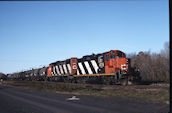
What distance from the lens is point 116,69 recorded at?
67.7 ft

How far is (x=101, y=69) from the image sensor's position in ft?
74.9

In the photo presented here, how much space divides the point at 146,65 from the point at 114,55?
12007 millimetres

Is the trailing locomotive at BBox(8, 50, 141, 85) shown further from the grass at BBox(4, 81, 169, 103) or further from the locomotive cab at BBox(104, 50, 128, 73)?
the grass at BBox(4, 81, 169, 103)

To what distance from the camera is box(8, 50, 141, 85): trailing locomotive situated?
2011 cm

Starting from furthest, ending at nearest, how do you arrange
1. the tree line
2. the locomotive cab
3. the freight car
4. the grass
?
the tree line, the locomotive cab, the freight car, the grass

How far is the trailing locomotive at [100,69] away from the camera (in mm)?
20109

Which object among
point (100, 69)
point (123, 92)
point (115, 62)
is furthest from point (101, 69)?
point (123, 92)

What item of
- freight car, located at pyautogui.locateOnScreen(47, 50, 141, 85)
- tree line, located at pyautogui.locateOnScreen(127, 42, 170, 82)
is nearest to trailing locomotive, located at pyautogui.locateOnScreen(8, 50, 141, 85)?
freight car, located at pyautogui.locateOnScreen(47, 50, 141, 85)

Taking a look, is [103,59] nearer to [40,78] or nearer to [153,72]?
[153,72]

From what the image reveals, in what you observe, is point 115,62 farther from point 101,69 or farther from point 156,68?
point 156,68

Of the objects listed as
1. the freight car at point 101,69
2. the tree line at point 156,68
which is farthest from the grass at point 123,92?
the tree line at point 156,68

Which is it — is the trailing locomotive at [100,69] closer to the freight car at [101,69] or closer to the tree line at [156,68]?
the freight car at [101,69]

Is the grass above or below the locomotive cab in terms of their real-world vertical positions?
below

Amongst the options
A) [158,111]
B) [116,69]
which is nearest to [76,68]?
[116,69]
